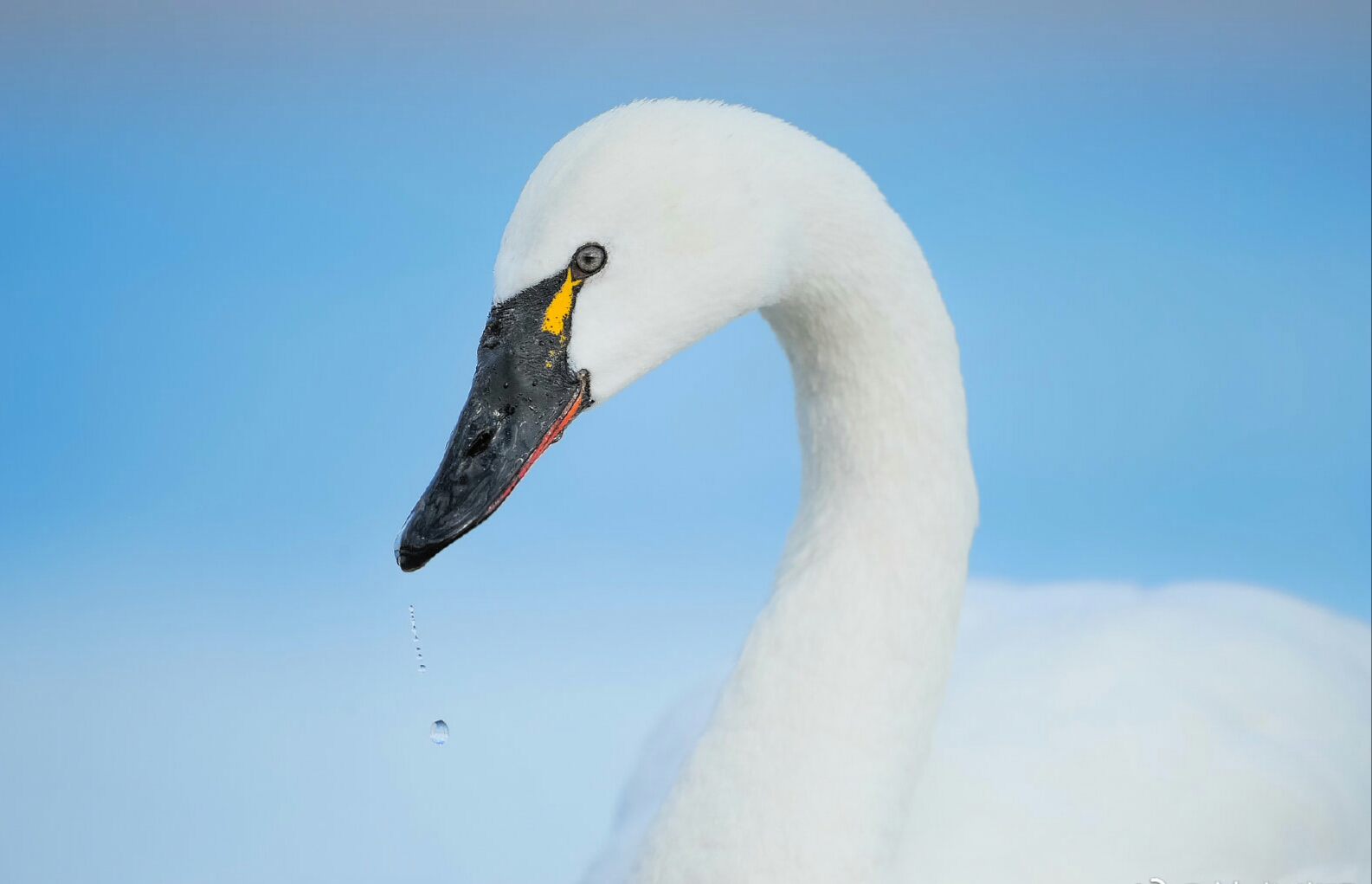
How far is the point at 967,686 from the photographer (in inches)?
107

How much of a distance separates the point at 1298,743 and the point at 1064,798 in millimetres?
622

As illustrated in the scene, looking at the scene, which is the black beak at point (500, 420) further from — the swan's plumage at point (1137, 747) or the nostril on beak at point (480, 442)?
the swan's plumage at point (1137, 747)

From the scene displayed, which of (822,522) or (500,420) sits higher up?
(822,522)

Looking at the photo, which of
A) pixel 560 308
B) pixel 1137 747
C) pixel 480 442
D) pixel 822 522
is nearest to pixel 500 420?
pixel 480 442

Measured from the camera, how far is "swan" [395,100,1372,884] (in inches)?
65.0

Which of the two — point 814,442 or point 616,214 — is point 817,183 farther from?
point 814,442

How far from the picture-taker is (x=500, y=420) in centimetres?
168

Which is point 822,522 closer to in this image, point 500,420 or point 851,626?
point 851,626

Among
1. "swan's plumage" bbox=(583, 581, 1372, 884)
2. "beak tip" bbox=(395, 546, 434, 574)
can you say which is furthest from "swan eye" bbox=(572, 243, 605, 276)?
"swan's plumage" bbox=(583, 581, 1372, 884)

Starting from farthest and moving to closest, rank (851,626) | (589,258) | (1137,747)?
1. (1137,747)
2. (851,626)
3. (589,258)

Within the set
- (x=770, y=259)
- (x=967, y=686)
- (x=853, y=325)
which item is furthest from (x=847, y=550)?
(x=967, y=686)

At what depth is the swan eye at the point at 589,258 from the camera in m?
1.63

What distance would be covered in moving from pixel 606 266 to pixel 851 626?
0.59 m

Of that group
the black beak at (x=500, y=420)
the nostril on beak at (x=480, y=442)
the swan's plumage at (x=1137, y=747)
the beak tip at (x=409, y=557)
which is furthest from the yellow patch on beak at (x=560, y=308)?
the swan's plumage at (x=1137, y=747)
